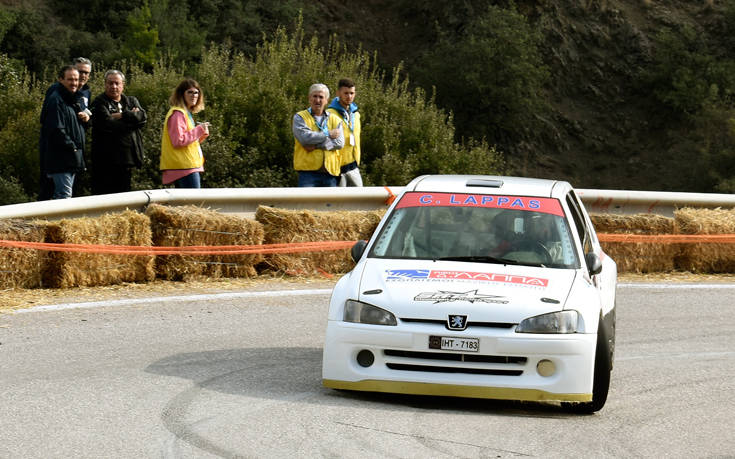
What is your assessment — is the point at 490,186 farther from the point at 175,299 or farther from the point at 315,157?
the point at 315,157

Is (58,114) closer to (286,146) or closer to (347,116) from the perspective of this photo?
(347,116)

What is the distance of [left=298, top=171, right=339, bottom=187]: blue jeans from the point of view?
15633mm

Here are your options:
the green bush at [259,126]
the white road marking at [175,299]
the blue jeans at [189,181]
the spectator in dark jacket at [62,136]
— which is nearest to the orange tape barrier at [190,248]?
the white road marking at [175,299]

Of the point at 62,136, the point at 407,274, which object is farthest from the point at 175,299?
the point at 407,274

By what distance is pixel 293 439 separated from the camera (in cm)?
688

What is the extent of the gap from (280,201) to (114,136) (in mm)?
2161

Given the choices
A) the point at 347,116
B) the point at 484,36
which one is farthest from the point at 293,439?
the point at 484,36

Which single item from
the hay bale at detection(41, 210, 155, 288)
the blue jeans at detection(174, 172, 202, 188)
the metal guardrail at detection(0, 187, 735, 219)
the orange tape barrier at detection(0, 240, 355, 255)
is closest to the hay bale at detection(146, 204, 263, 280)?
the orange tape barrier at detection(0, 240, 355, 255)

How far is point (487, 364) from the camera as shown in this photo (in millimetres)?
7711

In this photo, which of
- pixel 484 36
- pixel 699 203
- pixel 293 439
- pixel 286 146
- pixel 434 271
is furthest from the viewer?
pixel 484 36

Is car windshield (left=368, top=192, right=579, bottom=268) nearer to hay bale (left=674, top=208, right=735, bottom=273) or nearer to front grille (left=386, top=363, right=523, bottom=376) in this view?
front grille (left=386, top=363, right=523, bottom=376)

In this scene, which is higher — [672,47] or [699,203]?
[672,47]

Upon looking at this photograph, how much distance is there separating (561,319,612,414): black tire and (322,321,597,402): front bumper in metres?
0.14

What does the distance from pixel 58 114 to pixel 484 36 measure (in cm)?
2711
